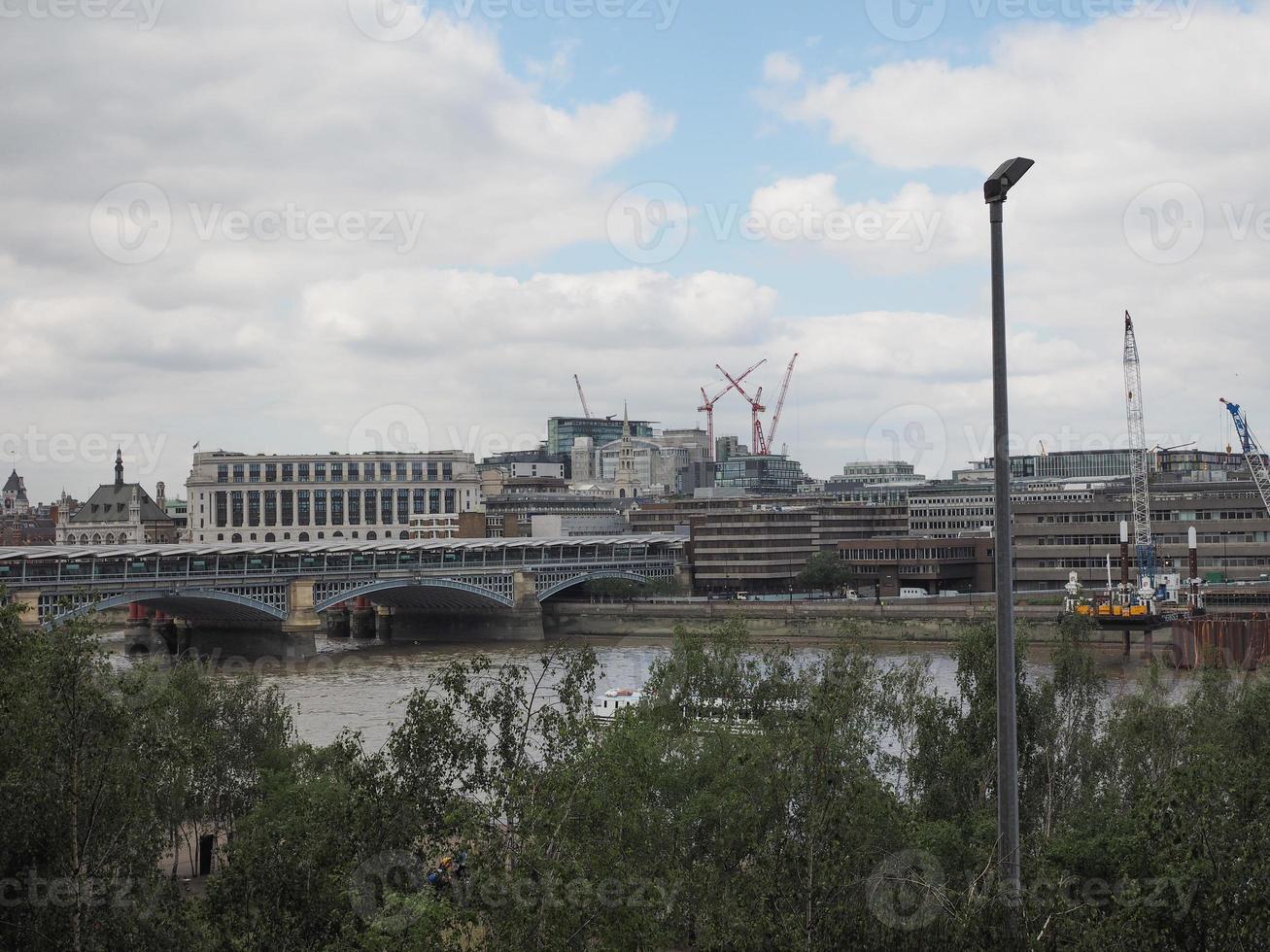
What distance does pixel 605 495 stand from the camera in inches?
6713

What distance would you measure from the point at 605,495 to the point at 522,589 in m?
91.0

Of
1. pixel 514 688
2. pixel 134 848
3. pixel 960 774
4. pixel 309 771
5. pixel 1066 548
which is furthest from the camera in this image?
pixel 1066 548

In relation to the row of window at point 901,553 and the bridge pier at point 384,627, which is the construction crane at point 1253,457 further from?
the bridge pier at point 384,627

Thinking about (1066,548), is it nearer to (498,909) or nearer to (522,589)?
(522,589)

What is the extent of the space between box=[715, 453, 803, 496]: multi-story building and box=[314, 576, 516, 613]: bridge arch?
86121mm

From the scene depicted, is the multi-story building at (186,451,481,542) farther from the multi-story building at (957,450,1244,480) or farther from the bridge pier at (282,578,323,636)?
the multi-story building at (957,450,1244,480)

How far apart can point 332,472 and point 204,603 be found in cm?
6222

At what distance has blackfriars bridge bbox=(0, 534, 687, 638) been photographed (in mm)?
63312

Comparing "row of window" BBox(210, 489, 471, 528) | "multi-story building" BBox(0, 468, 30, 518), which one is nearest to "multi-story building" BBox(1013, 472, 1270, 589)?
"row of window" BBox(210, 489, 471, 528)

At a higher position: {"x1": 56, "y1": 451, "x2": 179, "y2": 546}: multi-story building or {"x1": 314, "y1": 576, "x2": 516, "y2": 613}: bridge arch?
{"x1": 56, "y1": 451, "x2": 179, "y2": 546}: multi-story building

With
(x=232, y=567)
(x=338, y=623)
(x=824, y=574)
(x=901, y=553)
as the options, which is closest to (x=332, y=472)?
(x=338, y=623)

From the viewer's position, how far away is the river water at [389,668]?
42219 mm

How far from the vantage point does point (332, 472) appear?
420 feet

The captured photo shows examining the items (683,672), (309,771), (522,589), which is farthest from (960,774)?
(522,589)
